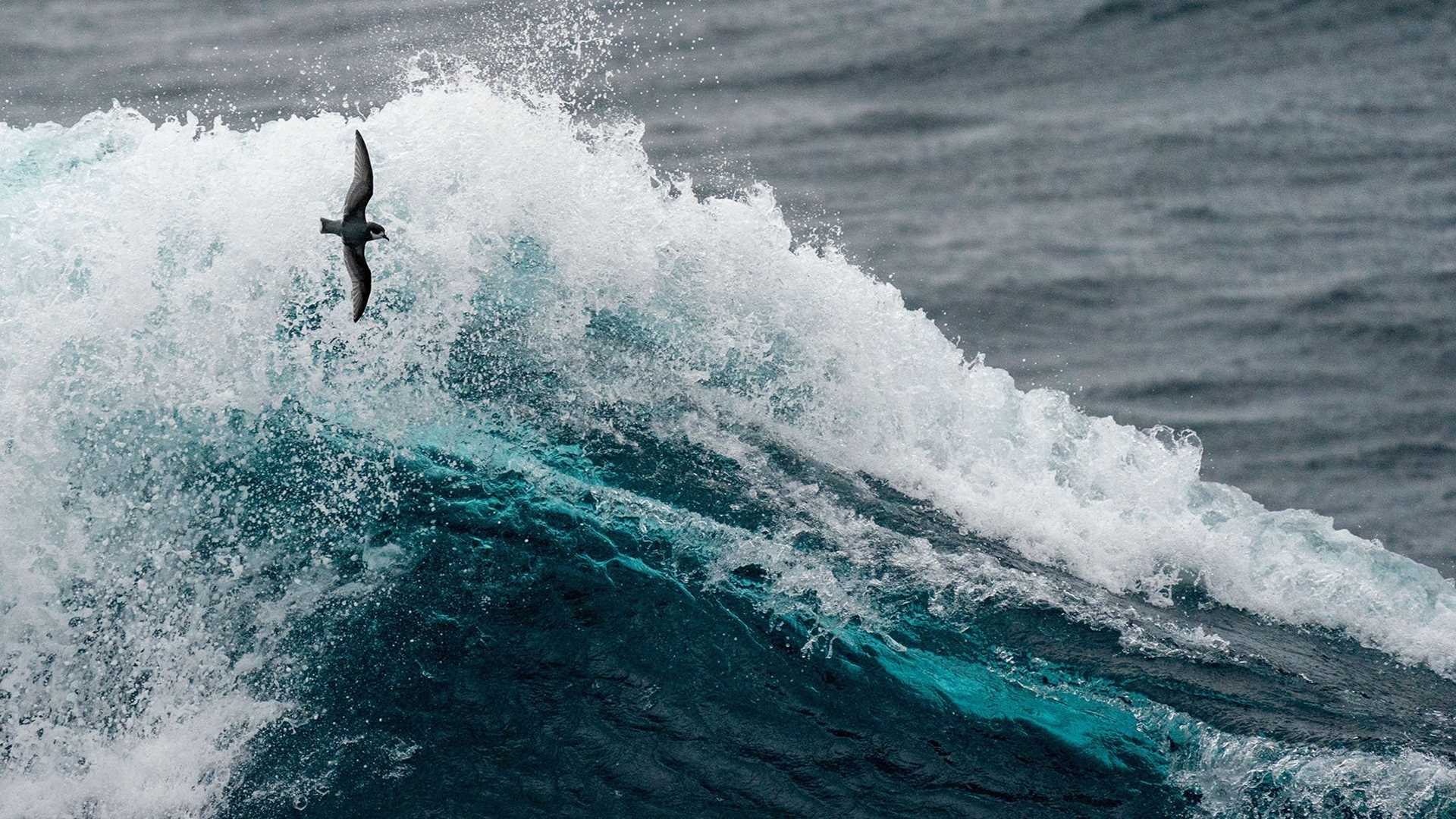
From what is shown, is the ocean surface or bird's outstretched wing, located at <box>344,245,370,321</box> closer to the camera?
bird's outstretched wing, located at <box>344,245,370,321</box>

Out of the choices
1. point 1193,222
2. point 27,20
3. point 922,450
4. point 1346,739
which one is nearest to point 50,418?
point 922,450

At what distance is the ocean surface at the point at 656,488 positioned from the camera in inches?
192

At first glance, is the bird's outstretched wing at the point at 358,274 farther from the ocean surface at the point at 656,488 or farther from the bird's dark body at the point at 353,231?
the ocean surface at the point at 656,488

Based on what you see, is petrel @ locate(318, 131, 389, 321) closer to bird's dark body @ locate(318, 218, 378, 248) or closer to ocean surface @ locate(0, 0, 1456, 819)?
bird's dark body @ locate(318, 218, 378, 248)

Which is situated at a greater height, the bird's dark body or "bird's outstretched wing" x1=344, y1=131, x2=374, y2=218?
"bird's outstretched wing" x1=344, y1=131, x2=374, y2=218

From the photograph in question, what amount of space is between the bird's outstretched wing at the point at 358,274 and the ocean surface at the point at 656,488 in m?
1.15

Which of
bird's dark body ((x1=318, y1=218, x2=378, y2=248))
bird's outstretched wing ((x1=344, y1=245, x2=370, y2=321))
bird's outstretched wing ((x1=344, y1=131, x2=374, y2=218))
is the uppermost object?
bird's outstretched wing ((x1=344, y1=131, x2=374, y2=218))

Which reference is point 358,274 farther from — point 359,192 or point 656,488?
point 656,488

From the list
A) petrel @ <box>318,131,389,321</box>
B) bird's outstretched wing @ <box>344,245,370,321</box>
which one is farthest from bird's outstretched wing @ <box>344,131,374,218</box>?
bird's outstretched wing @ <box>344,245,370,321</box>

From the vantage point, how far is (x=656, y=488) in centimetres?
578

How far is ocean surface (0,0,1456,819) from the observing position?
4875mm

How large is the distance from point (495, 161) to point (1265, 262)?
5061 mm

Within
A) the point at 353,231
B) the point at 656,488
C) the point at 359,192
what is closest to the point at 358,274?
the point at 353,231

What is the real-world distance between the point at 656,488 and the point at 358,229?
1.76 metres
